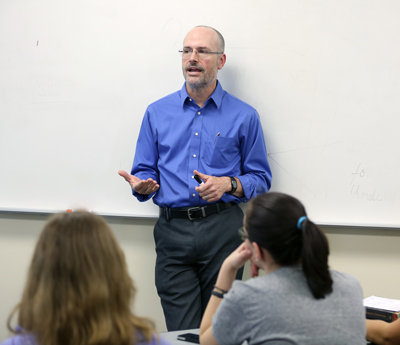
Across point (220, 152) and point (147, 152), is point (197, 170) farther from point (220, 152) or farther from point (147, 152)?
point (147, 152)

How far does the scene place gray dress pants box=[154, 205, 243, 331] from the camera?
94.1 inches

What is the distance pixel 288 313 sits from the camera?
120 cm

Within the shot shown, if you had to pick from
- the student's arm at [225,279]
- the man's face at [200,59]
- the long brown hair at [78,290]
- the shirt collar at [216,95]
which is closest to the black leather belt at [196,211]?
the shirt collar at [216,95]

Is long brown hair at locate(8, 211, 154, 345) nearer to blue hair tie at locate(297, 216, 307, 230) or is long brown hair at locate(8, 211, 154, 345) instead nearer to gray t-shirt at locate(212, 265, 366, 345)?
gray t-shirt at locate(212, 265, 366, 345)

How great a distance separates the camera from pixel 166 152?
2.54 m

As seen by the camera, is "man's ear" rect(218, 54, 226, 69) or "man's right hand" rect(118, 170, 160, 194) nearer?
"man's right hand" rect(118, 170, 160, 194)

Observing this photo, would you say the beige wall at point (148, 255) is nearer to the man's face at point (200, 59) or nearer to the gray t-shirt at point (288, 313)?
the man's face at point (200, 59)

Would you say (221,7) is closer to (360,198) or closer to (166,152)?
(166,152)

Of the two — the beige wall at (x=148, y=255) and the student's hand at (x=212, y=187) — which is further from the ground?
the student's hand at (x=212, y=187)

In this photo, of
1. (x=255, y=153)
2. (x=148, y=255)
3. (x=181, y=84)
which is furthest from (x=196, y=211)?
(x=181, y=84)

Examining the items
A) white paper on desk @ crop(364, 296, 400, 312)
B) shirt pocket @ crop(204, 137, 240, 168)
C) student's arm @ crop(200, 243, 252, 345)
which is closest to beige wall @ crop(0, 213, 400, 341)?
shirt pocket @ crop(204, 137, 240, 168)

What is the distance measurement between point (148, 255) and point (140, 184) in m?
0.74

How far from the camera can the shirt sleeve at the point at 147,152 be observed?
2551mm

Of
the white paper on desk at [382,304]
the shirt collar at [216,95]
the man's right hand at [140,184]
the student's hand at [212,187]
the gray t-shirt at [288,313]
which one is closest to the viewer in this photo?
the gray t-shirt at [288,313]
